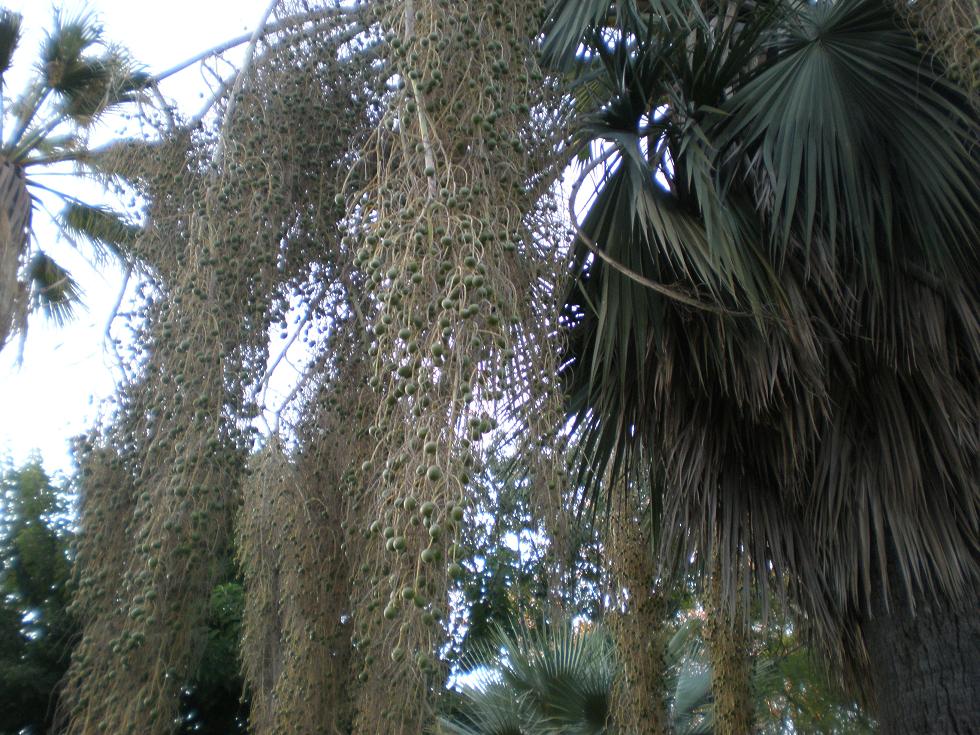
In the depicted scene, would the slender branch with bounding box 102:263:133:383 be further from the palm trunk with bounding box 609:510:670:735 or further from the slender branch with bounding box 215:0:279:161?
the palm trunk with bounding box 609:510:670:735

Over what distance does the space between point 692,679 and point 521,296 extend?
534 centimetres

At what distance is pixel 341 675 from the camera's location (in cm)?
308

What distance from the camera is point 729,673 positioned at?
5.04m

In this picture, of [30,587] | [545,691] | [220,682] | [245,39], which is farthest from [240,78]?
[220,682]

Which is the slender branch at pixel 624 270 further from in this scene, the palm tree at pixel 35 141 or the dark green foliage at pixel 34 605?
the dark green foliage at pixel 34 605

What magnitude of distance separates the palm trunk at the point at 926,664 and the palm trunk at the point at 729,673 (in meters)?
1.09

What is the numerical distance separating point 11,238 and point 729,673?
495cm

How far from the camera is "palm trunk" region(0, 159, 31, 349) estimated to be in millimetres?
5285

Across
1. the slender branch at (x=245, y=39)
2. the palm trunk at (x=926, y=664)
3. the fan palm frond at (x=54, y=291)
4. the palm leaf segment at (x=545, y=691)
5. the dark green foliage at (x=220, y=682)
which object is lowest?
the palm trunk at (x=926, y=664)

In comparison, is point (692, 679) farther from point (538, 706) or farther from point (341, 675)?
point (341, 675)

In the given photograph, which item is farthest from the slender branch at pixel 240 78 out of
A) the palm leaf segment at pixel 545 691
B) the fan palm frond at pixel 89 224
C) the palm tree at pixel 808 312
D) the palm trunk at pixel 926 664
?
the palm leaf segment at pixel 545 691

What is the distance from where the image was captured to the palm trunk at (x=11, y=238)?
208 inches

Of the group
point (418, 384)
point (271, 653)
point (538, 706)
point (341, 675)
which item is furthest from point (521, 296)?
point (538, 706)

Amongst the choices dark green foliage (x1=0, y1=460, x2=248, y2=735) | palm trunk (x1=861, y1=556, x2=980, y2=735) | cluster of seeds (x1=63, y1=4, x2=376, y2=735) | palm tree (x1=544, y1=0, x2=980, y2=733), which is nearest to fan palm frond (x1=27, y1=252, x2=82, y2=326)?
dark green foliage (x1=0, y1=460, x2=248, y2=735)
